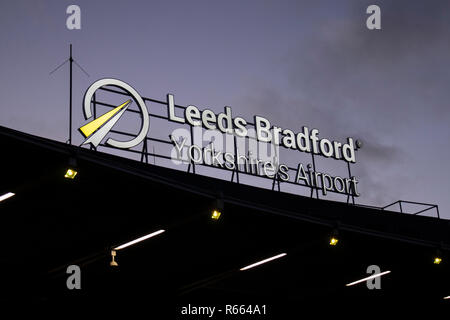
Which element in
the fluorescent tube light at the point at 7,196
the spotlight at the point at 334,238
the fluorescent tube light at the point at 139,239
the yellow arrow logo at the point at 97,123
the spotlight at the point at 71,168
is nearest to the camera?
the spotlight at the point at 71,168

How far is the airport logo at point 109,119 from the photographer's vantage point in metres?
17.4

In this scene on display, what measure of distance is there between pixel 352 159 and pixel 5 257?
13472mm

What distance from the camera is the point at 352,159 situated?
2538 centimetres

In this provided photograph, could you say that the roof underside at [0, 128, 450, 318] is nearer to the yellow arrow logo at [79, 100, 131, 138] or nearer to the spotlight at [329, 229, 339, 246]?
the spotlight at [329, 229, 339, 246]

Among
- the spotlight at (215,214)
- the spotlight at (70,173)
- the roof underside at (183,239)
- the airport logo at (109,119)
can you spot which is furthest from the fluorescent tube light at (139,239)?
the spotlight at (70,173)

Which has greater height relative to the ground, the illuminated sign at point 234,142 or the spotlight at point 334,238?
the illuminated sign at point 234,142

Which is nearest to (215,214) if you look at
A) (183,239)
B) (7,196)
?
(183,239)

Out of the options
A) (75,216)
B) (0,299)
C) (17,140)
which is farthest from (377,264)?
(17,140)

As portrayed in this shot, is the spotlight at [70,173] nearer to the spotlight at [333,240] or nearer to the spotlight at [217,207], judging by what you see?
the spotlight at [217,207]

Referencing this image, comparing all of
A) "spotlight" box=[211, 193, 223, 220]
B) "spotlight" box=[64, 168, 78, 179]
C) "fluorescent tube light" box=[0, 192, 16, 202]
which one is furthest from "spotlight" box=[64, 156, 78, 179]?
"spotlight" box=[211, 193, 223, 220]

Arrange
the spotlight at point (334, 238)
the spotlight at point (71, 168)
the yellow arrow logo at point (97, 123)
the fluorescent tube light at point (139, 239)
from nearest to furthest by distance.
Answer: the spotlight at point (71, 168)
the fluorescent tube light at point (139, 239)
the spotlight at point (334, 238)
the yellow arrow logo at point (97, 123)

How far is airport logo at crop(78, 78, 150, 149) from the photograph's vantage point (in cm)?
1744

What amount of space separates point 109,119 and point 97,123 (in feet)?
1.38

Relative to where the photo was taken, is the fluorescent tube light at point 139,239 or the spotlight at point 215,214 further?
the fluorescent tube light at point 139,239
